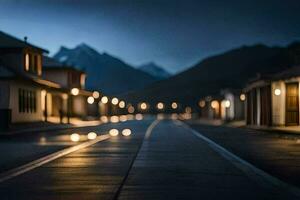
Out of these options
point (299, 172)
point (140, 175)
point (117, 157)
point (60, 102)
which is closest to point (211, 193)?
point (140, 175)

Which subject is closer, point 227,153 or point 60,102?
point 227,153

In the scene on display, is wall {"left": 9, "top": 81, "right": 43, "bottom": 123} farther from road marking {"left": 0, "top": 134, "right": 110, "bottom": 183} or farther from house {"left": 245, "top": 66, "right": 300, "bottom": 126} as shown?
road marking {"left": 0, "top": 134, "right": 110, "bottom": 183}

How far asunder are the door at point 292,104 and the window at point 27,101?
20793 millimetres

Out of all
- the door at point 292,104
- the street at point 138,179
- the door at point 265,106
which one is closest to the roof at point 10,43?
the door at point 265,106

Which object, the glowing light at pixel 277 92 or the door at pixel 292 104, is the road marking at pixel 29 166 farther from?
the door at pixel 292 104

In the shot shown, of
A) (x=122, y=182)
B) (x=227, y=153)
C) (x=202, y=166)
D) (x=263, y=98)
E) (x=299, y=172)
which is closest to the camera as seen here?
(x=122, y=182)

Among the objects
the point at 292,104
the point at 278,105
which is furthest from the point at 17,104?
the point at 292,104

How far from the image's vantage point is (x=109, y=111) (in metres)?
119

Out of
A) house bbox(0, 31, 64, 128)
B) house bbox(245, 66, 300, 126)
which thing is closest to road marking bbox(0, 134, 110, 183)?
house bbox(0, 31, 64, 128)

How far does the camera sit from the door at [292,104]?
4603cm

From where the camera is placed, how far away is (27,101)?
52.0 metres

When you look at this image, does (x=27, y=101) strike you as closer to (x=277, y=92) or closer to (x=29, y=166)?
(x=277, y=92)

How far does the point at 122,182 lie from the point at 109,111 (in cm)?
10586

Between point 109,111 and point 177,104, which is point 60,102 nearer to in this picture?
point 109,111
